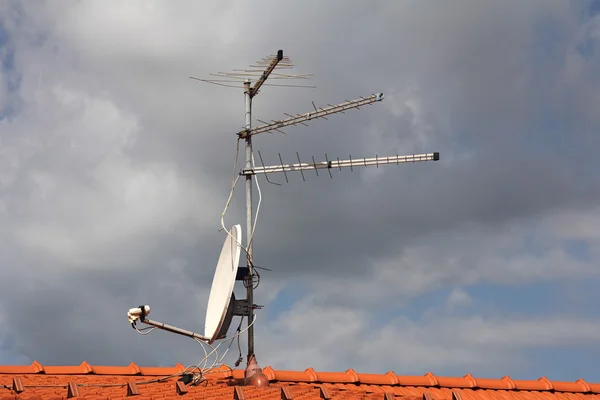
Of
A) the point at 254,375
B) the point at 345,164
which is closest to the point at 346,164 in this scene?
the point at 345,164

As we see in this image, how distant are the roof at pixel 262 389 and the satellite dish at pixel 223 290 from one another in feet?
3.17

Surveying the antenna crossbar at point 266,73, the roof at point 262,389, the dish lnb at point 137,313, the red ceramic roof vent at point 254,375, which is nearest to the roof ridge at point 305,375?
the roof at point 262,389

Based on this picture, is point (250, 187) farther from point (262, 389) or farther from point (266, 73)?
point (262, 389)

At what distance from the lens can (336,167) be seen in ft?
44.4

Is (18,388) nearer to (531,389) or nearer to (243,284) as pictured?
(243,284)

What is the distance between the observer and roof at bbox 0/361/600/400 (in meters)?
11.9

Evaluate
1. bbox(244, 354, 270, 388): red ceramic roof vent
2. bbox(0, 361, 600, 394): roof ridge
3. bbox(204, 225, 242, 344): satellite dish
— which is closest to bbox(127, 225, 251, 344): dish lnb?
bbox(204, 225, 242, 344): satellite dish

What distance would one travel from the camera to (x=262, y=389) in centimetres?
1275

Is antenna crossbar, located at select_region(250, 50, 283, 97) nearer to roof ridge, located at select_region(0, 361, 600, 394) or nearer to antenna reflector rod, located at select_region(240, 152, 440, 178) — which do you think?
antenna reflector rod, located at select_region(240, 152, 440, 178)

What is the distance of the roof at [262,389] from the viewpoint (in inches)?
467

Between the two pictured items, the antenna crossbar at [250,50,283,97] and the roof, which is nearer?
the roof

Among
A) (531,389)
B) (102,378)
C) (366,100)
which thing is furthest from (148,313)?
(531,389)

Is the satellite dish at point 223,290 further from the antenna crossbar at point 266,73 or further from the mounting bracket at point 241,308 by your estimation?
the antenna crossbar at point 266,73

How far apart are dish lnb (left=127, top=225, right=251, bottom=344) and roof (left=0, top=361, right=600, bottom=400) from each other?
0.89m
